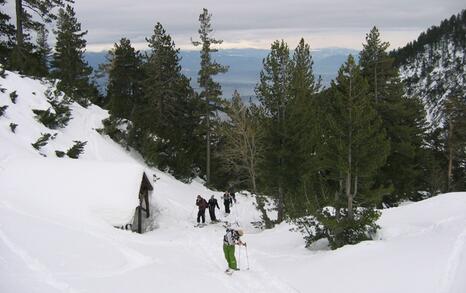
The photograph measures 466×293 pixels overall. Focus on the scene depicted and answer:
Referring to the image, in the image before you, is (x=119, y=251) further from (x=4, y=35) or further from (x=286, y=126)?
(x=4, y=35)

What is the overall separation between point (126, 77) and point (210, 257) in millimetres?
35142

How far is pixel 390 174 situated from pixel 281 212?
9.48 meters

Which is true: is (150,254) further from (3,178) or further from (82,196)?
(3,178)

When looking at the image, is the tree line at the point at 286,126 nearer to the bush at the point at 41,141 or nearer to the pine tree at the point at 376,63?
the pine tree at the point at 376,63

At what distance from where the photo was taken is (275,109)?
26125mm

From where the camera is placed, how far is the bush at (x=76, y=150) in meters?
29.3

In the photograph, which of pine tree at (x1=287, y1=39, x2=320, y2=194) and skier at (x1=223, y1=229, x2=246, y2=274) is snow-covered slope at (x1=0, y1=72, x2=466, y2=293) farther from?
pine tree at (x1=287, y1=39, x2=320, y2=194)

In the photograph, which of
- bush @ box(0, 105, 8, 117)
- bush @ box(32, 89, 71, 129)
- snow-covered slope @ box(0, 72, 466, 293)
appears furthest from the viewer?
bush @ box(32, 89, 71, 129)

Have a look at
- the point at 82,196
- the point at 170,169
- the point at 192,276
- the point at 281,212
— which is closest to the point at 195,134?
the point at 170,169

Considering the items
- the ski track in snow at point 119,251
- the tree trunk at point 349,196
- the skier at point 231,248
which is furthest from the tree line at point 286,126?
the ski track in snow at point 119,251

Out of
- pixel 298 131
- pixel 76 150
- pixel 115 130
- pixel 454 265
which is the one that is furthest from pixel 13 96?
pixel 454 265

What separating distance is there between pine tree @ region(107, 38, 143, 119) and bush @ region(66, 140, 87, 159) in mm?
14432

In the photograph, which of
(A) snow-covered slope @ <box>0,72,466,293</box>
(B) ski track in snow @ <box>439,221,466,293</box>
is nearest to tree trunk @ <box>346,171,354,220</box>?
(A) snow-covered slope @ <box>0,72,466,293</box>

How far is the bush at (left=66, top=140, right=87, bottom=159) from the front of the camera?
29.3 m
